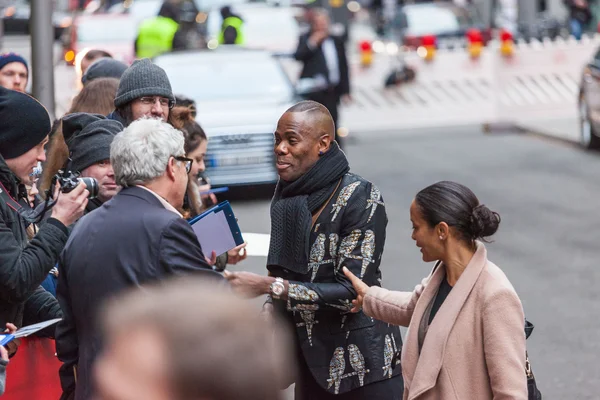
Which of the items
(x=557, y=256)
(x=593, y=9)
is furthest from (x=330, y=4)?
(x=557, y=256)

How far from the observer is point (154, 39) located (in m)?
→ 19.5

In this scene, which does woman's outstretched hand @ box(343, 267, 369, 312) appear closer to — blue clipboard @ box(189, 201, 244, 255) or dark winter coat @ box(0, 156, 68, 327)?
blue clipboard @ box(189, 201, 244, 255)

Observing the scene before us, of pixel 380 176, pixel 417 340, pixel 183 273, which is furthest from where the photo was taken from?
pixel 380 176

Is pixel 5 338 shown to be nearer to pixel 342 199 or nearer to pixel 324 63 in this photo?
pixel 342 199

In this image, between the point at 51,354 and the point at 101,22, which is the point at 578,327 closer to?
the point at 51,354

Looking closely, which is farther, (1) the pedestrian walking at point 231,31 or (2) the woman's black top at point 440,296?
(1) the pedestrian walking at point 231,31

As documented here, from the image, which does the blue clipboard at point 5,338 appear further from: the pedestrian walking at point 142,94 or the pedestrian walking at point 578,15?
the pedestrian walking at point 578,15

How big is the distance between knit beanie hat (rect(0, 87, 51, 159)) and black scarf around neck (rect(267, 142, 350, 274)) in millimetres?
1015

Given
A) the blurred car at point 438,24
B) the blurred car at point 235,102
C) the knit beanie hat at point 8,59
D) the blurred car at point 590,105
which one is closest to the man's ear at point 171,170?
the knit beanie hat at point 8,59

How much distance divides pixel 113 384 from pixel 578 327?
23.3 feet

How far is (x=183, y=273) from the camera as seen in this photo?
12.1 ft

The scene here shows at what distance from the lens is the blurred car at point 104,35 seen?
77.5 feet

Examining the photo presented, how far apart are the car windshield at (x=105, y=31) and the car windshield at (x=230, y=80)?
355 inches

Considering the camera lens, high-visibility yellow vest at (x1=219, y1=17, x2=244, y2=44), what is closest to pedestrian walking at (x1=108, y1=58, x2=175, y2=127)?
the camera lens
